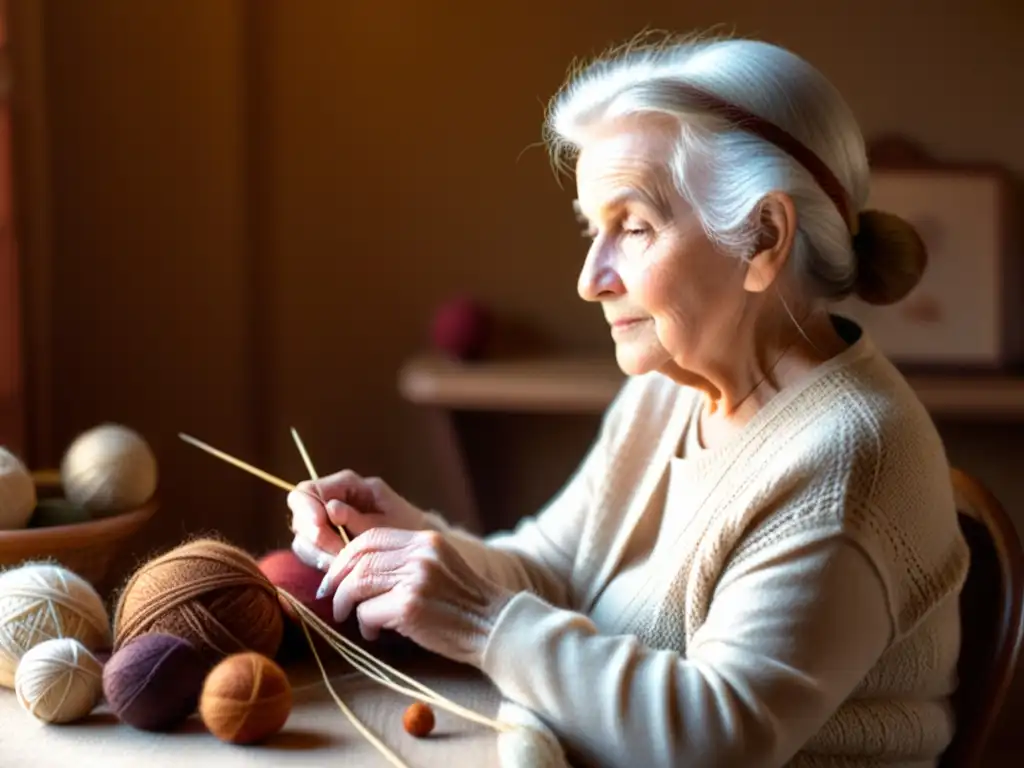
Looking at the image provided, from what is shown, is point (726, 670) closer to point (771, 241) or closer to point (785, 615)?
point (785, 615)

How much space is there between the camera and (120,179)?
2336 millimetres

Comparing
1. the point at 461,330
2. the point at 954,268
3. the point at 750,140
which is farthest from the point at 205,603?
the point at 954,268

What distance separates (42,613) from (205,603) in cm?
17

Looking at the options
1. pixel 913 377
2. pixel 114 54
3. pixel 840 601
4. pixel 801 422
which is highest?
pixel 114 54

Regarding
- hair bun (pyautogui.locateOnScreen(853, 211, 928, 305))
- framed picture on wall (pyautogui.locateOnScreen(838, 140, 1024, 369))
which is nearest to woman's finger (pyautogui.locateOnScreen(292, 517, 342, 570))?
hair bun (pyautogui.locateOnScreen(853, 211, 928, 305))

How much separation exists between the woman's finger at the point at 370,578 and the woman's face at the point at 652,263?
0.33 metres

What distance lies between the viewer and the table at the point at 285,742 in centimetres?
99

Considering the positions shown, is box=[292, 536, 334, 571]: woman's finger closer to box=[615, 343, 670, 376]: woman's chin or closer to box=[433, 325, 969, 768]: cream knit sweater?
box=[433, 325, 969, 768]: cream knit sweater

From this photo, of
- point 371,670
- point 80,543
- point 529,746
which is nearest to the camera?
point 529,746

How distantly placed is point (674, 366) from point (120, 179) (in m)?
1.46

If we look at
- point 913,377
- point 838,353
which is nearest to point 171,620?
point 838,353

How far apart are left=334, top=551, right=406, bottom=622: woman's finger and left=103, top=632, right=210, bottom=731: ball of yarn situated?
143 millimetres

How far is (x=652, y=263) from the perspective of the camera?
118cm

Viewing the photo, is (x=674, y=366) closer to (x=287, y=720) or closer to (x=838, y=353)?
(x=838, y=353)
